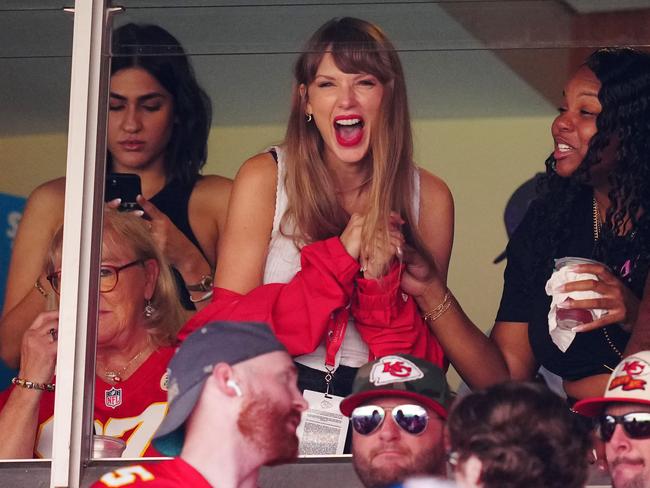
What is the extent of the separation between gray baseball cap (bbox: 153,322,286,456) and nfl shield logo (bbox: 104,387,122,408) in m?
0.56

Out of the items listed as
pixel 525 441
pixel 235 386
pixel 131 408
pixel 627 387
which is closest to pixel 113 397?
pixel 131 408

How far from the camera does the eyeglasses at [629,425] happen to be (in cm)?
340

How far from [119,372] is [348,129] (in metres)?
1.08

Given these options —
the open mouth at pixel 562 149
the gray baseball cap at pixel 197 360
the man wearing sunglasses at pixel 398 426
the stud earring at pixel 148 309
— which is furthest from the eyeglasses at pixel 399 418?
the open mouth at pixel 562 149

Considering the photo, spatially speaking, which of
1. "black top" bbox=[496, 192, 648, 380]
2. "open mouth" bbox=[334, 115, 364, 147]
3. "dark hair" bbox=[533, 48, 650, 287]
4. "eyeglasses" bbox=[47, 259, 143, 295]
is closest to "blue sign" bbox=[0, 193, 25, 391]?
"eyeglasses" bbox=[47, 259, 143, 295]

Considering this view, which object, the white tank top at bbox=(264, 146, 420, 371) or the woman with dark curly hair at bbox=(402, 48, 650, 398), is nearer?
the white tank top at bbox=(264, 146, 420, 371)

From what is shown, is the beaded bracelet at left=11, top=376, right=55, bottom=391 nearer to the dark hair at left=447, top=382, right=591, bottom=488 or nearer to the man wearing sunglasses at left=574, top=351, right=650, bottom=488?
the dark hair at left=447, top=382, right=591, bottom=488

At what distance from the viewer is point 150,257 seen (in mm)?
4160

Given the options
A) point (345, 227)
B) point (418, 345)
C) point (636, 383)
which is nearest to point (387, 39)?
point (345, 227)

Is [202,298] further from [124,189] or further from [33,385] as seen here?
[33,385]

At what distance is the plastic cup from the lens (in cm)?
371

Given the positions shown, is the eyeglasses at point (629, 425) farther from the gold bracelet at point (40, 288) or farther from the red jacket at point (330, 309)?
the gold bracelet at point (40, 288)

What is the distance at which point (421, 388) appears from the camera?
350cm

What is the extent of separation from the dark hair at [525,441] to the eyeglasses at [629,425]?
317 millimetres
